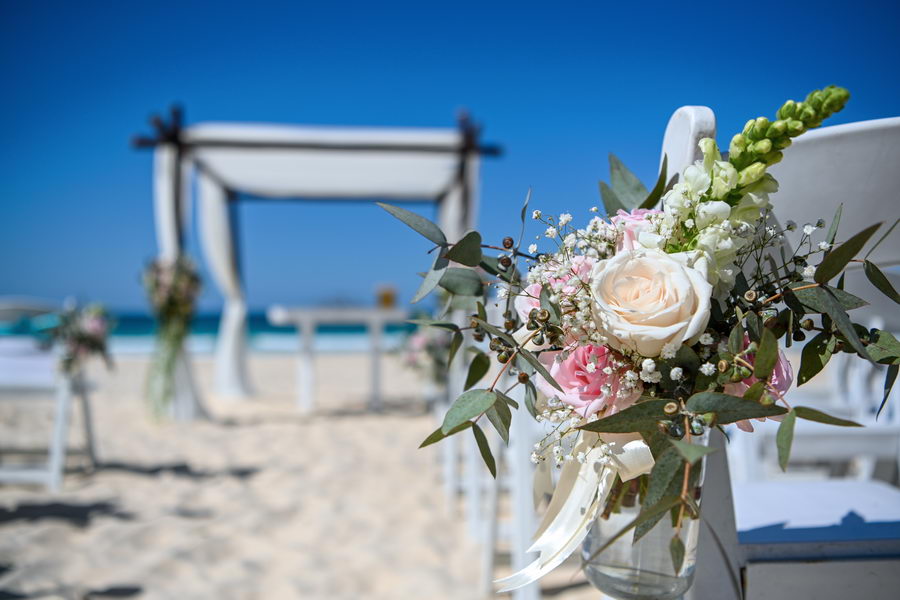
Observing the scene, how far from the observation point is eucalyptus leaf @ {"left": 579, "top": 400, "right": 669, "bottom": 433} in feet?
1.33

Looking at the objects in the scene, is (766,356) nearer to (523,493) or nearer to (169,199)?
(523,493)

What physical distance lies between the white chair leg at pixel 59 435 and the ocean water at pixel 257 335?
1027cm

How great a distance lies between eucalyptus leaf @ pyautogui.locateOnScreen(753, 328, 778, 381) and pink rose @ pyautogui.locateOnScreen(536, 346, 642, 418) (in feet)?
0.32

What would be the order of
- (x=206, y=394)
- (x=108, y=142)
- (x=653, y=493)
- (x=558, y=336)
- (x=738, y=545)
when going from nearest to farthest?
(x=653, y=493) → (x=558, y=336) → (x=738, y=545) → (x=206, y=394) → (x=108, y=142)

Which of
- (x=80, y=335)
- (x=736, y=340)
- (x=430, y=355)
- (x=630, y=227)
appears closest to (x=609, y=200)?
(x=630, y=227)

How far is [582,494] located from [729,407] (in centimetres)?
17

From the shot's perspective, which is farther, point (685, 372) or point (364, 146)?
point (364, 146)

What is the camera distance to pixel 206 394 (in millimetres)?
5887

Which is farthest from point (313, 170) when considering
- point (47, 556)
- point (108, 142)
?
point (108, 142)

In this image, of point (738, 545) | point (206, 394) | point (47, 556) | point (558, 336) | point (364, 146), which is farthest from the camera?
point (206, 394)

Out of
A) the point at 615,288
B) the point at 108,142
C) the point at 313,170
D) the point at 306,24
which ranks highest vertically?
the point at 306,24

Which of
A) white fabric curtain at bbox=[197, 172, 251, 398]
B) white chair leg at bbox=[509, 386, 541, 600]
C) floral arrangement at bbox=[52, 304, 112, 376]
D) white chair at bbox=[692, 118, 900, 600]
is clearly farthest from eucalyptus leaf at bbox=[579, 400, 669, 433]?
white fabric curtain at bbox=[197, 172, 251, 398]

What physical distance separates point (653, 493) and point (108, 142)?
41.3 metres

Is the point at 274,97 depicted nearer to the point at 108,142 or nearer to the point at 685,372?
the point at 108,142
